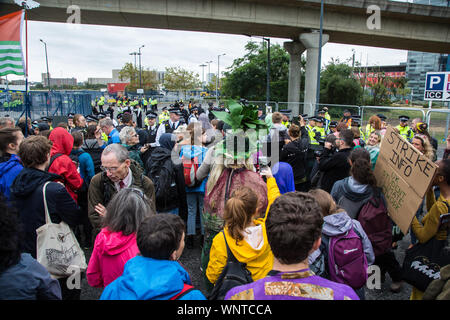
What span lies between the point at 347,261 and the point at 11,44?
240 inches

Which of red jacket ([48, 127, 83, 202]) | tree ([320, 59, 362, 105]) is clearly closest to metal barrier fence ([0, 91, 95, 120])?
red jacket ([48, 127, 83, 202])

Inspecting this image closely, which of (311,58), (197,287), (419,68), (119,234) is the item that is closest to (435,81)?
(197,287)

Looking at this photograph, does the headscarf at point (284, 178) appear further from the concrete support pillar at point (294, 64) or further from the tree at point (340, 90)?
the tree at point (340, 90)

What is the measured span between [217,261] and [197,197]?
2491 millimetres

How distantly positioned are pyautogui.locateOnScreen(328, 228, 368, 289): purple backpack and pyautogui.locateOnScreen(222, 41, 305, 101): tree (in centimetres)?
3000

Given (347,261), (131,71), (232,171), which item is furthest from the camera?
(131,71)

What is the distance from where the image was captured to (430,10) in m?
19.7

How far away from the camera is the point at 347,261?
225 centimetres

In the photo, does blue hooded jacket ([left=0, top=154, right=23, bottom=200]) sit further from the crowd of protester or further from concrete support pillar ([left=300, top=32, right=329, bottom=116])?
concrete support pillar ([left=300, top=32, right=329, bottom=116])

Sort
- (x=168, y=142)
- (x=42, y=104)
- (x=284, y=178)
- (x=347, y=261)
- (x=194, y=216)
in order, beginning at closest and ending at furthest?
(x=347, y=261) < (x=284, y=178) < (x=168, y=142) < (x=194, y=216) < (x=42, y=104)

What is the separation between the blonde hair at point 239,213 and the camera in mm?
2162

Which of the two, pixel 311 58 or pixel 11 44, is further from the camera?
pixel 311 58

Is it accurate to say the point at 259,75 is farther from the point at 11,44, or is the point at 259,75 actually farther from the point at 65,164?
the point at 65,164
